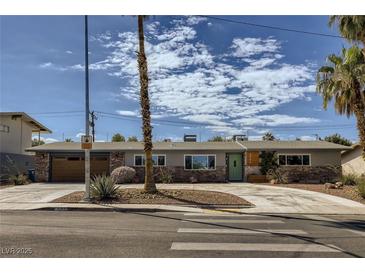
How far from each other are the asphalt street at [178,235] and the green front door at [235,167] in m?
16.1

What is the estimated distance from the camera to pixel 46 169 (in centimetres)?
2788

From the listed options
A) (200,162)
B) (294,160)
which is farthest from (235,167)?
(294,160)

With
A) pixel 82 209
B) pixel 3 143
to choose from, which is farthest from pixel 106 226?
pixel 3 143

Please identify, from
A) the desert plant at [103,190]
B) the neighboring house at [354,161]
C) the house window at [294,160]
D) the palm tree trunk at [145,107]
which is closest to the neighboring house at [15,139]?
the desert plant at [103,190]

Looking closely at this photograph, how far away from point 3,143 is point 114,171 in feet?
34.4

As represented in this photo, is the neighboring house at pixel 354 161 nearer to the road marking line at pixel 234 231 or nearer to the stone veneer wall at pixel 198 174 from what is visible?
the stone veneer wall at pixel 198 174

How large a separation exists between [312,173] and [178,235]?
21.5 m

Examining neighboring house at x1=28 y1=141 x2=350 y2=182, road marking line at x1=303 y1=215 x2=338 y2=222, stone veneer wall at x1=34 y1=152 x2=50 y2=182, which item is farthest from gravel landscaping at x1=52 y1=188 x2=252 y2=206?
stone veneer wall at x1=34 y1=152 x2=50 y2=182

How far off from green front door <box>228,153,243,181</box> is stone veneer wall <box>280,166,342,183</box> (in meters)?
3.44

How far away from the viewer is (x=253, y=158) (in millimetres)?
27797

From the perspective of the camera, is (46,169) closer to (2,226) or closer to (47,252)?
(2,226)

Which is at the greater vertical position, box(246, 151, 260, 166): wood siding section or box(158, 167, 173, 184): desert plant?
box(246, 151, 260, 166): wood siding section

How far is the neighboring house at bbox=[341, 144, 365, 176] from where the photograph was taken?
31097mm

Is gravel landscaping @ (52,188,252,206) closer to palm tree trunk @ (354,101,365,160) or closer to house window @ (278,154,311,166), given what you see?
palm tree trunk @ (354,101,365,160)
